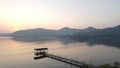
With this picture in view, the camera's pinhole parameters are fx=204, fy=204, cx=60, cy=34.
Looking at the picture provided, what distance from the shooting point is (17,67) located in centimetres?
6506

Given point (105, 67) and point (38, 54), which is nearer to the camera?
point (105, 67)

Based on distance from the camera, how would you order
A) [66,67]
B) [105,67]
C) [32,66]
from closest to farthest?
[105,67] < [66,67] < [32,66]

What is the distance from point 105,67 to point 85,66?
5900 mm

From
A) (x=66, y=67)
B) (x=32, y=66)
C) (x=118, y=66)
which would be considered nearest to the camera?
(x=118, y=66)

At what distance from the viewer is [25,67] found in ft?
212

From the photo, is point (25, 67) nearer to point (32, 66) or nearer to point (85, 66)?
point (32, 66)

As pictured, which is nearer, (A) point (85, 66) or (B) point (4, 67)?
(A) point (85, 66)

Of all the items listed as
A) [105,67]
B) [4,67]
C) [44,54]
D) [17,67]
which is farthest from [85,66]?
[4,67]

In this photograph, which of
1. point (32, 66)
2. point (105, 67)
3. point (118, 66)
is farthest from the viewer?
point (32, 66)

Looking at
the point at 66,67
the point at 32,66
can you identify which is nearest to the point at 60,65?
the point at 66,67

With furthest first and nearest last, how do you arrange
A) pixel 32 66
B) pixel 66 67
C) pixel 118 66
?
pixel 32 66 → pixel 66 67 → pixel 118 66

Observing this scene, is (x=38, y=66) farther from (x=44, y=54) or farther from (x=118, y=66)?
(x=118, y=66)

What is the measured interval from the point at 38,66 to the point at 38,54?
4940 millimetres

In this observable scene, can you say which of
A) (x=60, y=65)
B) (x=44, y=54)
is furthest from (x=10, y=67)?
(x=60, y=65)
